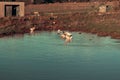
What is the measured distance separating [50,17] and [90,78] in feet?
152

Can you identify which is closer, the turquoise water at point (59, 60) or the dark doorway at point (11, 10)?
the turquoise water at point (59, 60)

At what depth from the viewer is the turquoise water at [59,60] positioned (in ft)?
87.4

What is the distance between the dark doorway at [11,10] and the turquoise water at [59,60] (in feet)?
102

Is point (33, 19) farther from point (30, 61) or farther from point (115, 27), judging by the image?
point (30, 61)

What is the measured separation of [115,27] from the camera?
5522cm

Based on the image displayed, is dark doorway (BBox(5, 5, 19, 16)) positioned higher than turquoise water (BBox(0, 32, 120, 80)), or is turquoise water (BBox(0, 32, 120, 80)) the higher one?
dark doorway (BBox(5, 5, 19, 16))

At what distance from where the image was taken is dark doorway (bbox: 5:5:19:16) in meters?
76.5

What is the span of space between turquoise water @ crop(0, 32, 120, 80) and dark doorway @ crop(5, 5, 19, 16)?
31.1 metres

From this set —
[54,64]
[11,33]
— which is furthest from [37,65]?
[11,33]

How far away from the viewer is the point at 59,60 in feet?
105

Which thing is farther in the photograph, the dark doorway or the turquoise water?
the dark doorway

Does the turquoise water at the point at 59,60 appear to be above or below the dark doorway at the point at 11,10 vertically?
below

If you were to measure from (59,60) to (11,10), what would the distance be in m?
47.3

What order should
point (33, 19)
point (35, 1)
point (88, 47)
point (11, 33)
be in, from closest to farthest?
point (88, 47) → point (11, 33) → point (33, 19) → point (35, 1)
